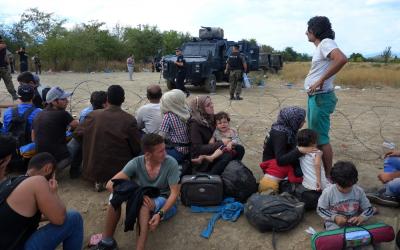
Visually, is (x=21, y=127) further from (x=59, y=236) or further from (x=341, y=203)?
(x=341, y=203)

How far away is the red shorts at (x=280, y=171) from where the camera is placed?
4035 millimetres

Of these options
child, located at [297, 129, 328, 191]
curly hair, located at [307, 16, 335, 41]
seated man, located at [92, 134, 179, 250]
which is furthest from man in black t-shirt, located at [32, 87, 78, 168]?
curly hair, located at [307, 16, 335, 41]

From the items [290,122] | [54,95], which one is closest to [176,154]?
[290,122]

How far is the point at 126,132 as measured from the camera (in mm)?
4391

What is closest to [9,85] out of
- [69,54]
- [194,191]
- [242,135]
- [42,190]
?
[242,135]

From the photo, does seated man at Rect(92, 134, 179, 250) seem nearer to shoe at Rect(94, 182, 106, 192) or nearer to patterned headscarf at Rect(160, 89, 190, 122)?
patterned headscarf at Rect(160, 89, 190, 122)

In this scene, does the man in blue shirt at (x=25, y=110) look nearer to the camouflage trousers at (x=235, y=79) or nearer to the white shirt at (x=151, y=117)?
the white shirt at (x=151, y=117)

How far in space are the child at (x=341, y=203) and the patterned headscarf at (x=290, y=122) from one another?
0.72 metres

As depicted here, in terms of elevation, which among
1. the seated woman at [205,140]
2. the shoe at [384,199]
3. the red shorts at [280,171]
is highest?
the seated woman at [205,140]

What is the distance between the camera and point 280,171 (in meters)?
4.14

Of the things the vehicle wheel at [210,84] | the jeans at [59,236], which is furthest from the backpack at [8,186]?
the vehicle wheel at [210,84]

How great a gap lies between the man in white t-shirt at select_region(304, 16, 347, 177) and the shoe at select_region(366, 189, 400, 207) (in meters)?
0.52

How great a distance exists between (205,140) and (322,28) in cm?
176

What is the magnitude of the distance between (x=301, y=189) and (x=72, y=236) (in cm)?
219
